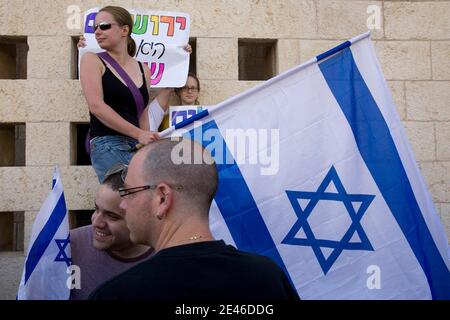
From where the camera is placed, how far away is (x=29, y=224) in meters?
4.54

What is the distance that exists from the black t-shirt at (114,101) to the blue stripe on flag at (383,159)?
49.0 inches

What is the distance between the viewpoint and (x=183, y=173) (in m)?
2.07

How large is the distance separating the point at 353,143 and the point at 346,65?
47 cm

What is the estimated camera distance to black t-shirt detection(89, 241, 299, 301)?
1.63 metres

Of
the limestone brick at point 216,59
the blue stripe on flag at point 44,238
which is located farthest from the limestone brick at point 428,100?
the blue stripe on flag at point 44,238

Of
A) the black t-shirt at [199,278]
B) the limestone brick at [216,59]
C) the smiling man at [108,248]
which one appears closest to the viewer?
the black t-shirt at [199,278]

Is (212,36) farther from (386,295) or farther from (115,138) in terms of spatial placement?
(386,295)

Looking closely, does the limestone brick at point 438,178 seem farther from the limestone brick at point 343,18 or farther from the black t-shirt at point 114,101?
the black t-shirt at point 114,101

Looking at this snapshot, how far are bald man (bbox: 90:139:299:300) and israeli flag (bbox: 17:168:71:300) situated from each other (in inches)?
44.3

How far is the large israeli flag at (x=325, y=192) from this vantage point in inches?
114

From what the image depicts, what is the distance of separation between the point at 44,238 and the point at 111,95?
38.8 inches

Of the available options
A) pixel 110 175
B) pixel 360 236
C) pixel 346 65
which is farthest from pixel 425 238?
pixel 110 175

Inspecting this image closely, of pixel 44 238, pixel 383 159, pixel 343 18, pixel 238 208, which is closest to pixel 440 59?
pixel 343 18
